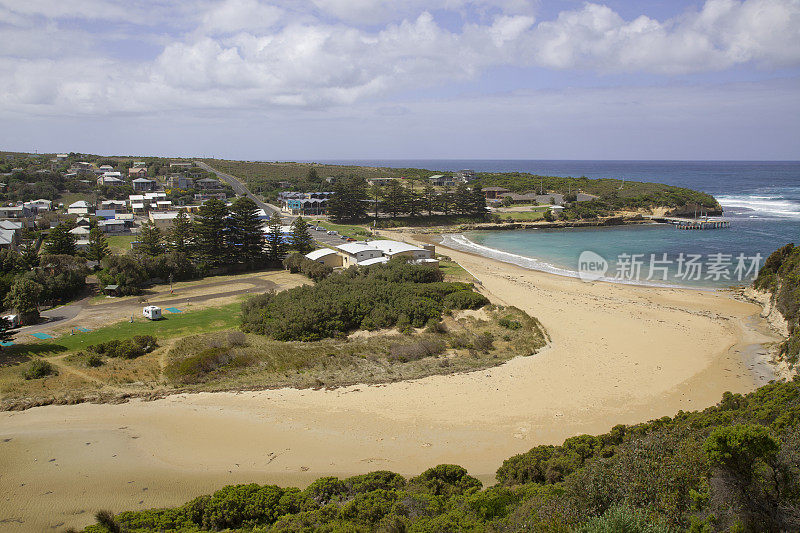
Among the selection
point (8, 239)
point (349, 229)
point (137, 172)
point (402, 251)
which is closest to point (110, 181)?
point (137, 172)

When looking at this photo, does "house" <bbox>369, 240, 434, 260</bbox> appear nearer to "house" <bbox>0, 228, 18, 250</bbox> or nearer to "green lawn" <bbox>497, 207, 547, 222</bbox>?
"house" <bbox>0, 228, 18, 250</bbox>

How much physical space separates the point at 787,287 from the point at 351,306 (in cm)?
2312

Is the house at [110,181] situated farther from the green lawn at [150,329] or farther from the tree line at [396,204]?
the green lawn at [150,329]

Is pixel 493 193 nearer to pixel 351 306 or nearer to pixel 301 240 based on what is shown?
pixel 301 240

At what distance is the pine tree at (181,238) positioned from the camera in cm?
3494

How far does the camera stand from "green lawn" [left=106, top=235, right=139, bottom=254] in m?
39.0

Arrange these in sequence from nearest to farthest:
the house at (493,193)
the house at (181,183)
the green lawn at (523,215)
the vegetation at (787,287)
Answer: the vegetation at (787,287) → the green lawn at (523,215) → the house at (181,183) → the house at (493,193)

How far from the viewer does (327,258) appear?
34156mm

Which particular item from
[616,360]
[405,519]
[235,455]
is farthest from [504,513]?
[616,360]

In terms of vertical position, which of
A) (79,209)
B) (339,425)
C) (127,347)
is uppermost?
(79,209)

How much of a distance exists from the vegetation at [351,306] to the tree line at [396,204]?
3111cm

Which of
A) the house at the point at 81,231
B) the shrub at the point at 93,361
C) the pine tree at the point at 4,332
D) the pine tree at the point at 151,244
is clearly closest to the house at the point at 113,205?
the house at the point at 81,231

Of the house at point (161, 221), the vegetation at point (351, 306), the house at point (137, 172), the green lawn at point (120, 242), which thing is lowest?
the vegetation at point (351, 306)

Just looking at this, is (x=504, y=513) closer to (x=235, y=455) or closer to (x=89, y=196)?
(x=235, y=455)
